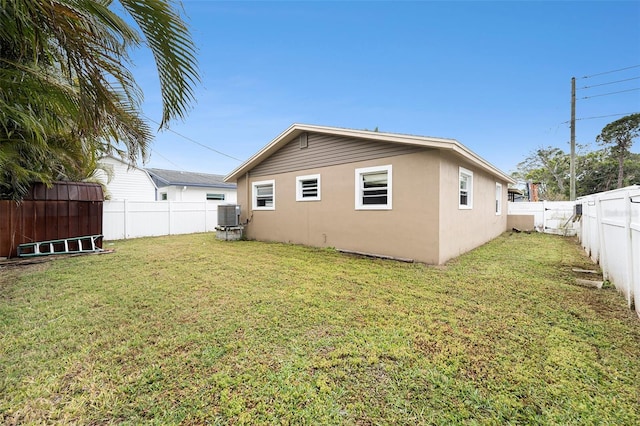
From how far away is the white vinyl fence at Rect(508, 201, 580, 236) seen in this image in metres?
12.5

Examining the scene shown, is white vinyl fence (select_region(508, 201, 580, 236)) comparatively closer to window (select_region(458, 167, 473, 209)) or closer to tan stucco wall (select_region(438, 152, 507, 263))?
tan stucco wall (select_region(438, 152, 507, 263))

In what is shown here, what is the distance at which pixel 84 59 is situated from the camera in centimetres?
231

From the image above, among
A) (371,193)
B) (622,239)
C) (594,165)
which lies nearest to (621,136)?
(594,165)

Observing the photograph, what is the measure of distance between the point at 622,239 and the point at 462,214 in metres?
3.74

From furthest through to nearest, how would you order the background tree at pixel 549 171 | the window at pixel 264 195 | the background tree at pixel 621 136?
the background tree at pixel 549 171, the background tree at pixel 621 136, the window at pixel 264 195

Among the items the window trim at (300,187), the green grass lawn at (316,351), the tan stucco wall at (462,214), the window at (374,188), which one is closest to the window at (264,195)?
the window trim at (300,187)

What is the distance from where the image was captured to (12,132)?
3396 mm

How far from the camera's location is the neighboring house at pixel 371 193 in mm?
6531

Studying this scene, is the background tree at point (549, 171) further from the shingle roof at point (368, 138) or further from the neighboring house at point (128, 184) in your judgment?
the neighboring house at point (128, 184)

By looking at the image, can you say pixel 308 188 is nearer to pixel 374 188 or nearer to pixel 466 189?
pixel 374 188

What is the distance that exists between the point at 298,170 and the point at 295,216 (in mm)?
1613

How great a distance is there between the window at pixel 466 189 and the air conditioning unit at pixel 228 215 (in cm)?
811

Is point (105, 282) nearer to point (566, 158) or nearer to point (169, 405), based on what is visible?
point (169, 405)

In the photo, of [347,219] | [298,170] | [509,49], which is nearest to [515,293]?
[347,219]
